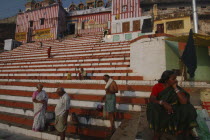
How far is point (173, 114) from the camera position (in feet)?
6.74

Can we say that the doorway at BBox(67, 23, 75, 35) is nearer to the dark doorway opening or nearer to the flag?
the dark doorway opening

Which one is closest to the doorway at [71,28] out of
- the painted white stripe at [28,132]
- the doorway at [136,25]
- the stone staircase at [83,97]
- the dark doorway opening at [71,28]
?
the dark doorway opening at [71,28]

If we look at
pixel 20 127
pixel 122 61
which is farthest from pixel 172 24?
pixel 20 127

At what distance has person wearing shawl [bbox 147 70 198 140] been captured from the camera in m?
1.99

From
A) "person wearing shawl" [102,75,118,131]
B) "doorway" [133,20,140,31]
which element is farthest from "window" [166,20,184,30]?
"person wearing shawl" [102,75,118,131]

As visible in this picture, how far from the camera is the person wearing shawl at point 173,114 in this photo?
1987 mm

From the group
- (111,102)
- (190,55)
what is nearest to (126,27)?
(190,55)

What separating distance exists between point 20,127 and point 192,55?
5.72 meters

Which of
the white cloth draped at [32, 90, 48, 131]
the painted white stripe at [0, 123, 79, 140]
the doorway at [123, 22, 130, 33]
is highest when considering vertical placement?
the doorway at [123, 22, 130, 33]

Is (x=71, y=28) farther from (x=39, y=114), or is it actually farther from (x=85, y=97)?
(x=39, y=114)

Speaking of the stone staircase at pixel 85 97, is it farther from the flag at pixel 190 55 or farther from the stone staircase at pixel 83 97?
the flag at pixel 190 55

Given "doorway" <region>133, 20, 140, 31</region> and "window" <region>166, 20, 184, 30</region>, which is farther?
"window" <region>166, 20, 184, 30</region>

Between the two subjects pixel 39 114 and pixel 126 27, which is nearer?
pixel 39 114

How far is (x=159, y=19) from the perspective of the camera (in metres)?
15.9
